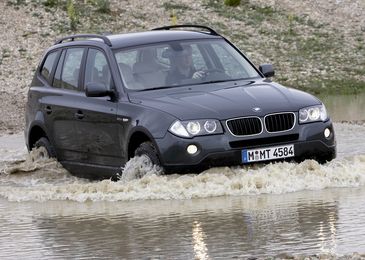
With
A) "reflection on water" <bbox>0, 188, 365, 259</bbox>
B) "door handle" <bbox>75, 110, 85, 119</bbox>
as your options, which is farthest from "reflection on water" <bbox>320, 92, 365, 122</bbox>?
"reflection on water" <bbox>0, 188, 365, 259</bbox>

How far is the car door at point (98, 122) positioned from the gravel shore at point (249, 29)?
537 inches

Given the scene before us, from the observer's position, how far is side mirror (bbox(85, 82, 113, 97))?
541 inches

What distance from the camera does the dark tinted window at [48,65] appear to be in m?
15.8

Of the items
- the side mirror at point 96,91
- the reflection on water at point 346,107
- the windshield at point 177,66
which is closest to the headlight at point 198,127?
the windshield at point 177,66

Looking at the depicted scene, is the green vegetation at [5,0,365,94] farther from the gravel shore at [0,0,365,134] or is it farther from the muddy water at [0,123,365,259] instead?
the muddy water at [0,123,365,259]

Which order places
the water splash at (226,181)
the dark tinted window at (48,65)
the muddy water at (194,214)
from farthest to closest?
1. the dark tinted window at (48,65)
2. the water splash at (226,181)
3. the muddy water at (194,214)

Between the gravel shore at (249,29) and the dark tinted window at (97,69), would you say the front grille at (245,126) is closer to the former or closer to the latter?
the dark tinted window at (97,69)

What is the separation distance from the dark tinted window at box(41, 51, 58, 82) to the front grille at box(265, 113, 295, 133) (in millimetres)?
3805

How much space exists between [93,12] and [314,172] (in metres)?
22.7

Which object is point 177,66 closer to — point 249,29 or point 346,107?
point 346,107

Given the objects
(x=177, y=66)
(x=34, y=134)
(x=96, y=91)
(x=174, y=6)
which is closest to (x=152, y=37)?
(x=177, y=66)

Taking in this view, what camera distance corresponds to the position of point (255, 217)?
36.2 feet

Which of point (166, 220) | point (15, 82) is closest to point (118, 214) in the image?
point (166, 220)

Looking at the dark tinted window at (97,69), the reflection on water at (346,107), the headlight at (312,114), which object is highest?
the dark tinted window at (97,69)
